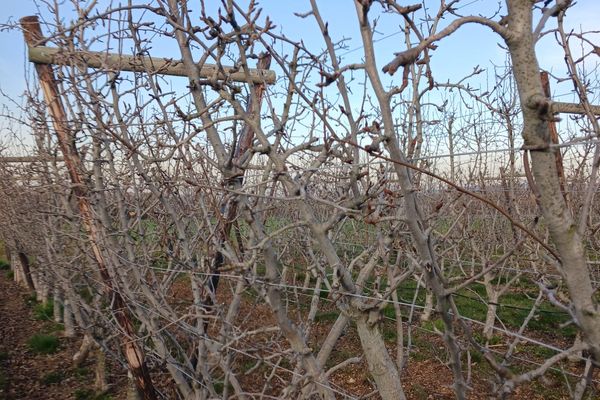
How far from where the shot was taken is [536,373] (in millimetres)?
827

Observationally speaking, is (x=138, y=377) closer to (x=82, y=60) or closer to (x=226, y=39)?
(x=82, y=60)

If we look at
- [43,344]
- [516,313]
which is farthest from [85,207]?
[516,313]

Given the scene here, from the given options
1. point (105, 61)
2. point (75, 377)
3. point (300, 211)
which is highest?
point (105, 61)

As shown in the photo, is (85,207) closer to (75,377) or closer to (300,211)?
(300,211)

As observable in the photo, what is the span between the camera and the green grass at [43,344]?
6.00 metres

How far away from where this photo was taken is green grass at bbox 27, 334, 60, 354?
600 cm

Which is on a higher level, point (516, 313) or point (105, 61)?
point (105, 61)

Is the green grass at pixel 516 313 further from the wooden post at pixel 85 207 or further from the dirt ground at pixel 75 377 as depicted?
the wooden post at pixel 85 207

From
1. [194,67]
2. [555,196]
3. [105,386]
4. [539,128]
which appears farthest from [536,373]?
[105,386]

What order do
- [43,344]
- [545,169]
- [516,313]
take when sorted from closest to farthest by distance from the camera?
[545,169], [43,344], [516,313]

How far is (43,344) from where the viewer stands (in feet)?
19.8

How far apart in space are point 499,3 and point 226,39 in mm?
1764

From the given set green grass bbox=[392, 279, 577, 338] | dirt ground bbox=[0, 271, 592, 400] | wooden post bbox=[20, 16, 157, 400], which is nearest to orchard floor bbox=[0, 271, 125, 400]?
dirt ground bbox=[0, 271, 592, 400]

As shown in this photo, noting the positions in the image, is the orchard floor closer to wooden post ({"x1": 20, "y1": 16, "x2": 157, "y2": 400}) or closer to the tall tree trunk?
wooden post ({"x1": 20, "y1": 16, "x2": 157, "y2": 400})
